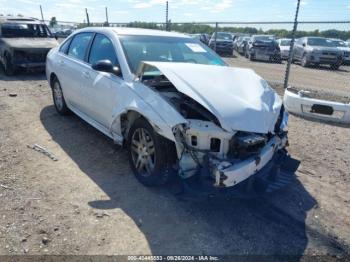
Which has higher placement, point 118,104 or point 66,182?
point 118,104

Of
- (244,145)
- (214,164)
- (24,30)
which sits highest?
(24,30)

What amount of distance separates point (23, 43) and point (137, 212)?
9.35 metres

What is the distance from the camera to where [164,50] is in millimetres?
4785

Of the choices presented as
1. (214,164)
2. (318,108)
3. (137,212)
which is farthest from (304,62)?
(137,212)

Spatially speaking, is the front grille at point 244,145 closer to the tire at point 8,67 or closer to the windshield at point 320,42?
the tire at point 8,67

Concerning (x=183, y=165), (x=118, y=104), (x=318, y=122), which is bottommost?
(x=318, y=122)

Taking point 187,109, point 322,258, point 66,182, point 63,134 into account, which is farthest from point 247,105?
point 63,134

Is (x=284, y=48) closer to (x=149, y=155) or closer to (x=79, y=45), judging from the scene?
(x=79, y=45)

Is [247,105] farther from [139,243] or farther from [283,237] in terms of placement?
[139,243]

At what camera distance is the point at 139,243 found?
3027 mm

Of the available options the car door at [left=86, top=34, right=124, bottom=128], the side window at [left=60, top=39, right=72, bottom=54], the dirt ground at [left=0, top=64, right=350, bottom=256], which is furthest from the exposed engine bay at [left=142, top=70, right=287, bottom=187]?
the side window at [left=60, top=39, right=72, bottom=54]

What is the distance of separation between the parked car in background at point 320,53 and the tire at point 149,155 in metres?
16.4

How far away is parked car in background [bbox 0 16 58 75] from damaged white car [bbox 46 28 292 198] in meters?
6.60

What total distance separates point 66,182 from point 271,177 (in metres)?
2.40
